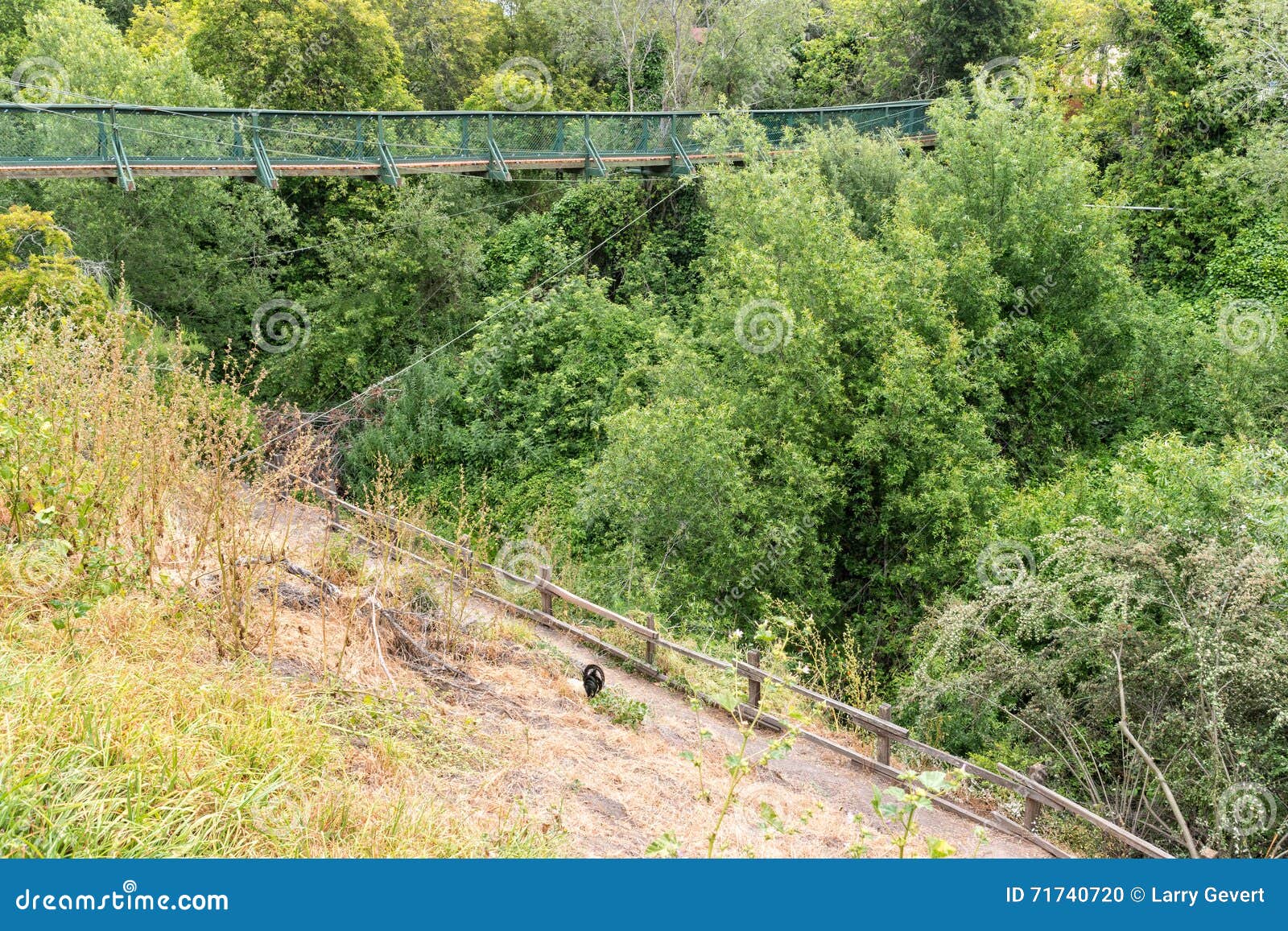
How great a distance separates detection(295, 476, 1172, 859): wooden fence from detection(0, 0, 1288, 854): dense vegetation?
35.9 inches

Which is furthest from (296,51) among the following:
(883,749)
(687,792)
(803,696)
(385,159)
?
(687,792)

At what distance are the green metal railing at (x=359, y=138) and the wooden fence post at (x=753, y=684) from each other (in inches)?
434

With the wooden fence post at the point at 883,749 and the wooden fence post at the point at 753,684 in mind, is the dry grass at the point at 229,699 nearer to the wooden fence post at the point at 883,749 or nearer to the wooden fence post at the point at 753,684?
the wooden fence post at the point at 883,749

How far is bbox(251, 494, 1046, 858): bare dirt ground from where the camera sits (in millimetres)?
5027

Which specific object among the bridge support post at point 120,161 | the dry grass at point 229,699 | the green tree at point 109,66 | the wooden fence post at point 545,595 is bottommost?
the wooden fence post at point 545,595

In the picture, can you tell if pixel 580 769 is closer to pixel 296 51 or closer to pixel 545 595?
pixel 545 595

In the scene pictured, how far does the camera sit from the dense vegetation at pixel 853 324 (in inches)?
358

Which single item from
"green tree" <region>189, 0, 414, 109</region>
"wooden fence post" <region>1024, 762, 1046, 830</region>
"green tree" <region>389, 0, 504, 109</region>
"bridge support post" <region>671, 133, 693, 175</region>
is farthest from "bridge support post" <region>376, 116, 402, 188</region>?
"wooden fence post" <region>1024, 762, 1046, 830</region>

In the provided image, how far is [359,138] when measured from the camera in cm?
1627

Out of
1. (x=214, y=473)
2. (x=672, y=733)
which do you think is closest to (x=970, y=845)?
(x=672, y=733)

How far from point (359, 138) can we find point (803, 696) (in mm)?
12284

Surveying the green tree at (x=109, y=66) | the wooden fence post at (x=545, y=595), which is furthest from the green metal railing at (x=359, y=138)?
the wooden fence post at (x=545, y=595)

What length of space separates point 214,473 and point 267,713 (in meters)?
1.55

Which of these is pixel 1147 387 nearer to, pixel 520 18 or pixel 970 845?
pixel 970 845
